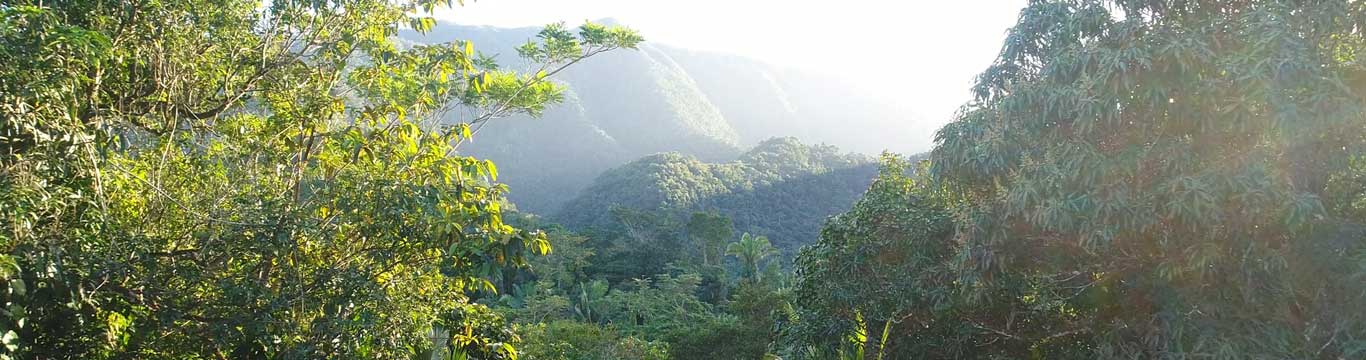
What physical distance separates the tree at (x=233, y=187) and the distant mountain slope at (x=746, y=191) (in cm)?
3338

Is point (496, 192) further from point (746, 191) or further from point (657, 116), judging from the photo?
point (657, 116)

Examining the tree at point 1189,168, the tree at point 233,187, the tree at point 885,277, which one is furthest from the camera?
the tree at point 885,277

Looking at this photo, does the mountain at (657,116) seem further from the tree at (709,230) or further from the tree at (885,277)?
the tree at (885,277)

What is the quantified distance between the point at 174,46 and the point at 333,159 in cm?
83

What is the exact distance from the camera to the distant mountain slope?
41.5 meters

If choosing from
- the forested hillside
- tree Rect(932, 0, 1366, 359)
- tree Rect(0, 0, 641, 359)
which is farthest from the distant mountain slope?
tree Rect(0, 0, 641, 359)

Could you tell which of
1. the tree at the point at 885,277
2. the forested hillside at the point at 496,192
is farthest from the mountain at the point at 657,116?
the forested hillside at the point at 496,192

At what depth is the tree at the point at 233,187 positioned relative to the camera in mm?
2725

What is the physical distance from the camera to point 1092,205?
14.6ft

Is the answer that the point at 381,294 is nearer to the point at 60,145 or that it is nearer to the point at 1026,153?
the point at 60,145

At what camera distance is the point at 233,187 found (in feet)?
12.9

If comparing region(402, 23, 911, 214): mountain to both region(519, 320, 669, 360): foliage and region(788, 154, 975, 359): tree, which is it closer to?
region(519, 320, 669, 360): foliage

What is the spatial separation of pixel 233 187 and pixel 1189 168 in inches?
193

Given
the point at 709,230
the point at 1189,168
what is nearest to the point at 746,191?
the point at 709,230
